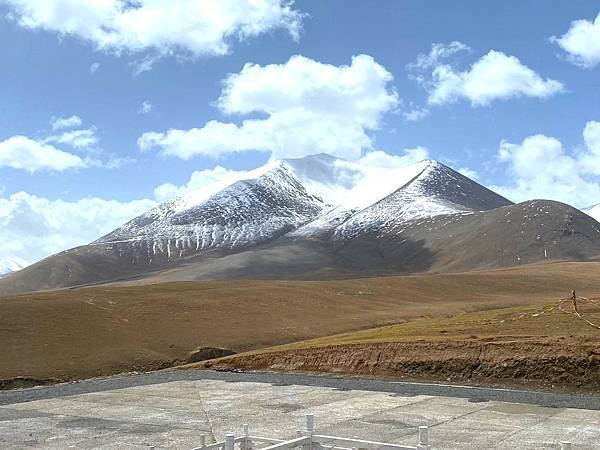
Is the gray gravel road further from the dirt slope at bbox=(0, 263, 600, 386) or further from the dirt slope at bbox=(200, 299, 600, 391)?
the dirt slope at bbox=(0, 263, 600, 386)

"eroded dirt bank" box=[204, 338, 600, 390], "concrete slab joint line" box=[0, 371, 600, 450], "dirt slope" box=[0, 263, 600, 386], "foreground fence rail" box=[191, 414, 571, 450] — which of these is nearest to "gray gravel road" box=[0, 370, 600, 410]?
"concrete slab joint line" box=[0, 371, 600, 450]

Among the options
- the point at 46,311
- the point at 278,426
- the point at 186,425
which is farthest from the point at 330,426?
the point at 46,311

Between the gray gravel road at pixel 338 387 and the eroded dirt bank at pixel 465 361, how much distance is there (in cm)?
124

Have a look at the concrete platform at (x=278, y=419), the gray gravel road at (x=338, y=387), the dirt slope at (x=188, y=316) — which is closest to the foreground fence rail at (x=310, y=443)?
the concrete platform at (x=278, y=419)

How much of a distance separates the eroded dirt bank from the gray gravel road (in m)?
1.24

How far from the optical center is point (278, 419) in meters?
20.5

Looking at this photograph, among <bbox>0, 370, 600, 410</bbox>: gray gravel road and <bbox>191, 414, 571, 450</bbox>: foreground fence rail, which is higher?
<bbox>191, 414, 571, 450</bbox>: foreground fence rail

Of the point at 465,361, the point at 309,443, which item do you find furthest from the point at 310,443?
the point at 465,361

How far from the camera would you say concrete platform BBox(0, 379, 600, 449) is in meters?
17.4

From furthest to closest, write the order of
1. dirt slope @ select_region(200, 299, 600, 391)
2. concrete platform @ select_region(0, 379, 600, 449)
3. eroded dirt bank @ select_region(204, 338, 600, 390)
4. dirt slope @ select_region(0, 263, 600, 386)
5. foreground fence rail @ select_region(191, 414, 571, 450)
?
dirt slope @ select_region(0, 263, 600, 386) < dirt slope @ select_region(200, 299, 600, 391) < eroded dirt bank @ select_region(204, 338, 600, 390) < concrete platform @ select_region(0, 379, 600, 449) < foreground fence rail @ select_region(191, 414, 571, 450)

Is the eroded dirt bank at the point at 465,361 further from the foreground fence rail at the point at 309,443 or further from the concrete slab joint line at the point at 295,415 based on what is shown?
the foreground fence rail at the point at 309,443

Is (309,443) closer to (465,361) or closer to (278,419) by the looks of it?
(278,419)

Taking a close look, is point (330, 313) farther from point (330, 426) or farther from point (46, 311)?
point (330, 426)

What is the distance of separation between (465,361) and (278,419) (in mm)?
11528
